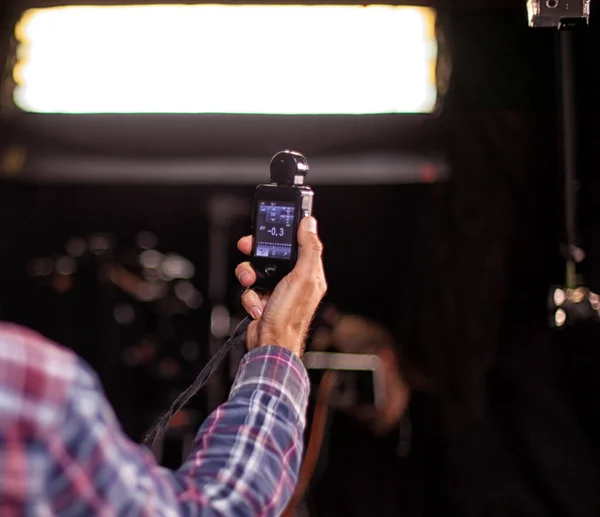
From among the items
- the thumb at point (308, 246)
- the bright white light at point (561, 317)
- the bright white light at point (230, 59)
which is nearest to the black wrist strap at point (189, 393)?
the thumb at point (308, 246)

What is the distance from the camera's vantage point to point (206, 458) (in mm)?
724

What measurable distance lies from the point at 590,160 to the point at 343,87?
975 mm

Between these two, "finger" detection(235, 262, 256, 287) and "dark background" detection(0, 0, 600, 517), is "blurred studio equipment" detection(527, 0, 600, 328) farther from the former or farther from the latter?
"finger" detection(235, 262, 256, 287)

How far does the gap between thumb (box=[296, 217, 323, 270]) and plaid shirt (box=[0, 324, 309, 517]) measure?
0.89 ft

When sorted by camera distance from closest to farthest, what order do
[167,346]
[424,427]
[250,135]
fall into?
[250,135], [424,427], [167,346]

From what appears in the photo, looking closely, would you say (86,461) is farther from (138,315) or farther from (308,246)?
(138,315)

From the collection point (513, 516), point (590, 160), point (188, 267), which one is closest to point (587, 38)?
point (590, 160)

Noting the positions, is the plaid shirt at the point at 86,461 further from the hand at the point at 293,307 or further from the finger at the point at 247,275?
the finger at the point at 247,275

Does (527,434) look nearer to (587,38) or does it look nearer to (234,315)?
(587,38)

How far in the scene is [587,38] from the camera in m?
2.06

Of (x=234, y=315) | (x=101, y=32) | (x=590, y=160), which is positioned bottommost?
(x=234, y=315)

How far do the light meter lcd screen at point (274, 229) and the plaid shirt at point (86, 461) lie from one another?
35 cm

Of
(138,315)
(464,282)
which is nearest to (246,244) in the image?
(464,282)

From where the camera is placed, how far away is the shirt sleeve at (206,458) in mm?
534
